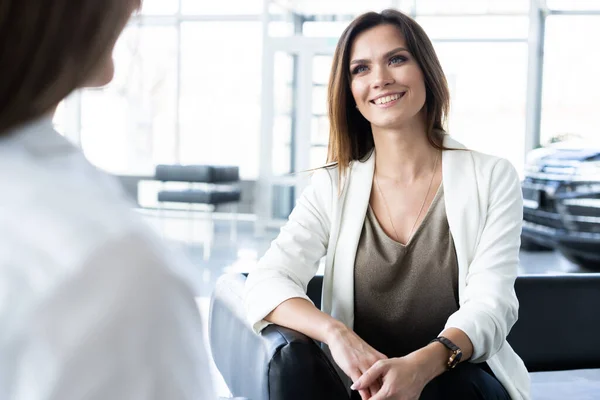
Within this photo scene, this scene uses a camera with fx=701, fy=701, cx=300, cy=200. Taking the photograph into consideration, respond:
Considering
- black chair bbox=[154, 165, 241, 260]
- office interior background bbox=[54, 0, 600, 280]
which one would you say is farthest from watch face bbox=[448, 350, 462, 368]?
office interior background bbox=[54, 0, 600, 280]

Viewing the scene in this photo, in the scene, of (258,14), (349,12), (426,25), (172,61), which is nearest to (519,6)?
(426,25)

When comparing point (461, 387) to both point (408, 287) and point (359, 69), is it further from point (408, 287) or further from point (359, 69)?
point (359, 69)

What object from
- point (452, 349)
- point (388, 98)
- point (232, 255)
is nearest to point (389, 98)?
point (388, 98)

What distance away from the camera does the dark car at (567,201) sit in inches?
194

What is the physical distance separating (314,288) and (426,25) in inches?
299

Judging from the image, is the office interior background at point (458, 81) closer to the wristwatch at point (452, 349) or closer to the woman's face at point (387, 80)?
the woman's face at point (387, 80)

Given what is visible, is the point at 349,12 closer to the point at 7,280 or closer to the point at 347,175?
the point at 347,175

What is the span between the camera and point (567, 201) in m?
5.06

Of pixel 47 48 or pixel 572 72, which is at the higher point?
pixel 572 72

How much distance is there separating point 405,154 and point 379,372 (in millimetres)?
661

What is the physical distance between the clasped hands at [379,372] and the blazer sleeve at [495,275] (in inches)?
6.4

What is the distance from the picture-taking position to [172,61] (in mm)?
10141

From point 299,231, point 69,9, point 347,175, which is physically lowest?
point 299,231

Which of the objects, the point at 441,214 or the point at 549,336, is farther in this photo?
the point at 549,336
